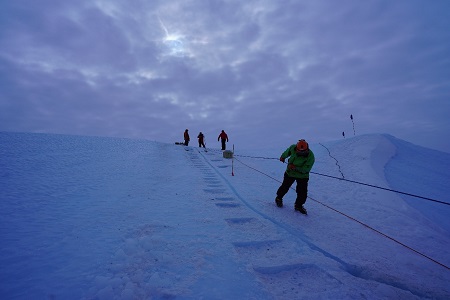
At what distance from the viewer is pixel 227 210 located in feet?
18.1

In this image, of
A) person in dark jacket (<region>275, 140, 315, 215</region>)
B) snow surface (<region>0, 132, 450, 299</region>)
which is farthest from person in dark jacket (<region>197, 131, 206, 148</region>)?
person in dark jacket (<region>275, 140, 315, 215</region>)

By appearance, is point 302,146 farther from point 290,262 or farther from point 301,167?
point 290,262

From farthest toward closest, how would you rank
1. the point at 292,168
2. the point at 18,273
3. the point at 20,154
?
the point at 20,154, the point at 292,168, the point at 18,273

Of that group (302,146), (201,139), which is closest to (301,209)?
(302,146)

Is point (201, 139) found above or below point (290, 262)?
above

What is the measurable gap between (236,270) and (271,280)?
471mm

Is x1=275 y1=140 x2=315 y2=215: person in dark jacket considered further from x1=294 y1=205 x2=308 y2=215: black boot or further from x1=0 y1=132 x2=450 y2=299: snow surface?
x1=0 y1=132 x2=450 y2=299: snow surface

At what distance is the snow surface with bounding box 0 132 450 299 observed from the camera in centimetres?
273

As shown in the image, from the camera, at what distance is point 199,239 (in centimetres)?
388

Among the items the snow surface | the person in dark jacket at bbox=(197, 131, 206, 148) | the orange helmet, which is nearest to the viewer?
the snow surface

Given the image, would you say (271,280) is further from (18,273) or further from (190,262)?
(18,273)

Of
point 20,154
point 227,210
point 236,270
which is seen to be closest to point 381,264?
point 236,270

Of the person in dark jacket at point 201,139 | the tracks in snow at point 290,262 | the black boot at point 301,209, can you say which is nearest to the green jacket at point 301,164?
the black boot at point 301,209

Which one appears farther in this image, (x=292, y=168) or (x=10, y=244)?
(x=292, y=168)
